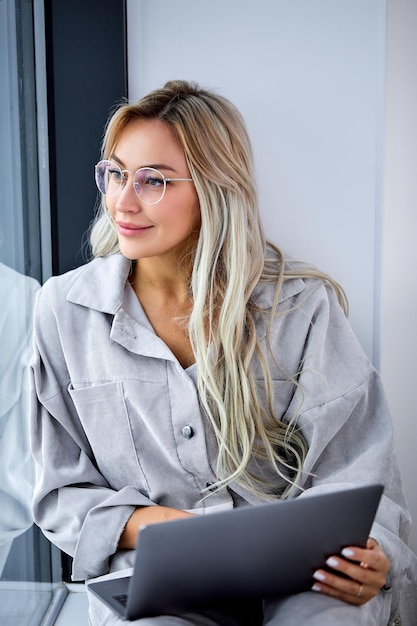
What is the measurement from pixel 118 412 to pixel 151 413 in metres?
0.07

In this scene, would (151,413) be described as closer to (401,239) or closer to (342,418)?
(342,418)

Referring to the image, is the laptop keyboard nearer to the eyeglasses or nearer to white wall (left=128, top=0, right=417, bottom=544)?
the eyeglasses

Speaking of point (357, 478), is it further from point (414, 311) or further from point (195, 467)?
point (414, 311)

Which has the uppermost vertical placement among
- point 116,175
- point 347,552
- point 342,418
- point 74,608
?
point 116,175

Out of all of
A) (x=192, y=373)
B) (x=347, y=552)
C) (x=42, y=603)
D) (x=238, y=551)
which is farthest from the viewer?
(x=42, y=603)

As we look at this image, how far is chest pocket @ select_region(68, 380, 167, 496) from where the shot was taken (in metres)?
1.77

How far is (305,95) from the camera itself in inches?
80.1

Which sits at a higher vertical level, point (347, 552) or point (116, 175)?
point (116, 175)

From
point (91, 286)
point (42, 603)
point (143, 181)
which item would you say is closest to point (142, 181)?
point (143, 181)

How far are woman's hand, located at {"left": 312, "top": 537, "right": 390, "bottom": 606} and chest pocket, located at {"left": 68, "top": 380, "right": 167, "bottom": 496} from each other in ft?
1.59

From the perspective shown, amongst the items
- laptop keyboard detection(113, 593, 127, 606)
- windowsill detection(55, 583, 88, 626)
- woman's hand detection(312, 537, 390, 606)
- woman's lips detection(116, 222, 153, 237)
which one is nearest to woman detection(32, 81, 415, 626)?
woman's lips detection(116, 222, 153, 237)

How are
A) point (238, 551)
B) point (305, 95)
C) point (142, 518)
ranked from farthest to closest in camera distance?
point (305, 95) → point (142, 518) → point (238, 551)

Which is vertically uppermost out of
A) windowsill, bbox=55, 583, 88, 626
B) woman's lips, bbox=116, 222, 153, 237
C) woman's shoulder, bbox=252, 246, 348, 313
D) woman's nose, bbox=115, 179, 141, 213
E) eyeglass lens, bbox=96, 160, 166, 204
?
eyeglass lens, bbox=96, 160, 166, 204

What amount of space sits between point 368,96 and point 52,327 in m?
0.94
